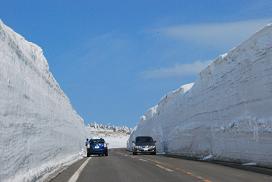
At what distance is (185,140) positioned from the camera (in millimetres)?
53281

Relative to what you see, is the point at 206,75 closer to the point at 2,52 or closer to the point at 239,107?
the point at 239,107

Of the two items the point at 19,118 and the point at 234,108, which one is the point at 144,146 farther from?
the point at 19,118

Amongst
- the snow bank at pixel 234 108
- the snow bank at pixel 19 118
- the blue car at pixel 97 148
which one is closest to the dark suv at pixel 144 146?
the blue car at pixel 97 148

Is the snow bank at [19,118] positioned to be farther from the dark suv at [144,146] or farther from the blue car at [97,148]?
the dark suv at [144,146]

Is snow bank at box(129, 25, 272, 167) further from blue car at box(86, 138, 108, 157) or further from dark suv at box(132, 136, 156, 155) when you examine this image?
blue car at box(86, 138, 108, 157)

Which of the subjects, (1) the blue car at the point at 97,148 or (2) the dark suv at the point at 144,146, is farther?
(2) the dark suv at the point at 144,146

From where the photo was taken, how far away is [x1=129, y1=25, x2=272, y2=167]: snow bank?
2809 centimetres

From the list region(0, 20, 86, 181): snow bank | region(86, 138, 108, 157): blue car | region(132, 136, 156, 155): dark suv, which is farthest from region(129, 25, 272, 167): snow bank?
region(0, 20, 86, 181): snow bank

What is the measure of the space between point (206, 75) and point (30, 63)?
32478mm

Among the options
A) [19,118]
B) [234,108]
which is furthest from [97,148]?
Result: [19,118]

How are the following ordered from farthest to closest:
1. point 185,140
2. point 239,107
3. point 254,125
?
1. point 185,140
2. point 239,107
3. point 254,125

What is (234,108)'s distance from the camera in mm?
35906

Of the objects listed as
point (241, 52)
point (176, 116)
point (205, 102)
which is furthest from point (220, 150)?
point (176, 116)

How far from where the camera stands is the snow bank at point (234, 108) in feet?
92.2
